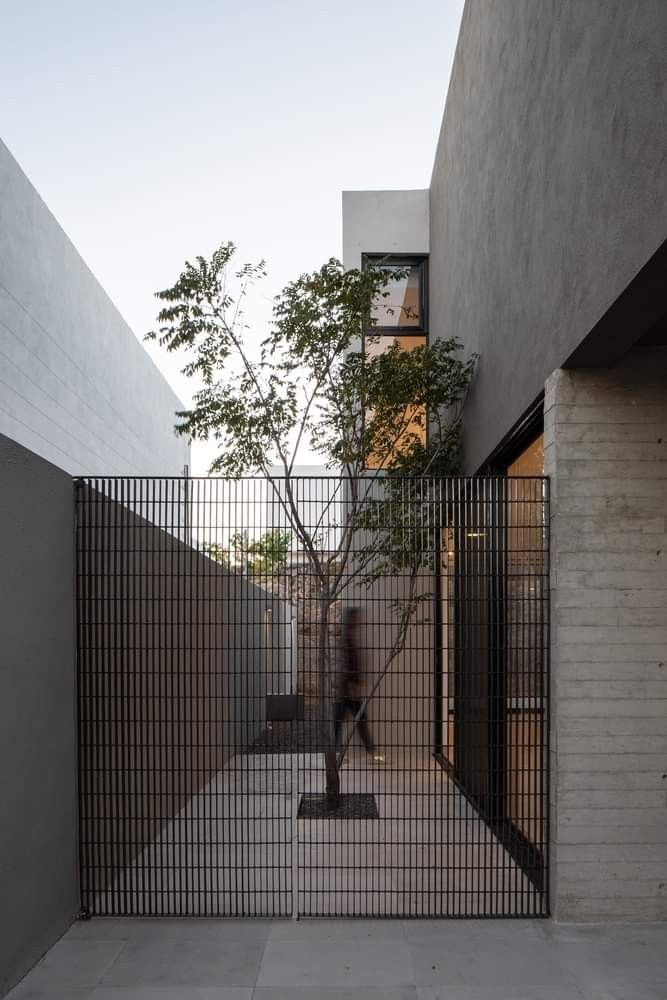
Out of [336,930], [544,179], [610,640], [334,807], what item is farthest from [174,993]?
[544,179]

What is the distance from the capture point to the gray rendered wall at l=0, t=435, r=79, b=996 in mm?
3648

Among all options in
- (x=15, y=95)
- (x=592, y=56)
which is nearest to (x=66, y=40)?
(x=15, y=95)

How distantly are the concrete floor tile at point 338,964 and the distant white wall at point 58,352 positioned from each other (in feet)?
32.1

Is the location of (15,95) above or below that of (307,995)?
above

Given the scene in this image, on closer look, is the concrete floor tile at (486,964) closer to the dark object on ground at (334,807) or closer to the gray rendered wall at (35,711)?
the gray rendered wall at (35,711)

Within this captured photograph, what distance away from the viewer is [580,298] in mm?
3939

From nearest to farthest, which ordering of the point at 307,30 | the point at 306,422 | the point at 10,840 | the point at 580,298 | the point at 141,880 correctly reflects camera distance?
the point at 10,840 → the point at 580,298 → the point at 141,880 → the point at 306,422 → the point at 307,30

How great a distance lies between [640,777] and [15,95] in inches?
427

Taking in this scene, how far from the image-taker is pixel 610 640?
4.36m

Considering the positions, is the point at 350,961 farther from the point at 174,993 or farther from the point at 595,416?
the point at 595,416

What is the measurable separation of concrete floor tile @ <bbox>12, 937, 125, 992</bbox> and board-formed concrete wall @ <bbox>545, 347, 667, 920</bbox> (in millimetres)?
2139

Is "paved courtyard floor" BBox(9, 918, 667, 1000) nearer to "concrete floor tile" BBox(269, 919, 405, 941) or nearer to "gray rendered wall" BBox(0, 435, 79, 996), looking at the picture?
"concrete floor tile" BBox(269, 919, 405, 941)

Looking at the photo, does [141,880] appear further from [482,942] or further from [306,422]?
[306,422]

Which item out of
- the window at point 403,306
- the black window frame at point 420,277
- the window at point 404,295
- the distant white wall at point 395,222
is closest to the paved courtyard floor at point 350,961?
the window at point 403,306
